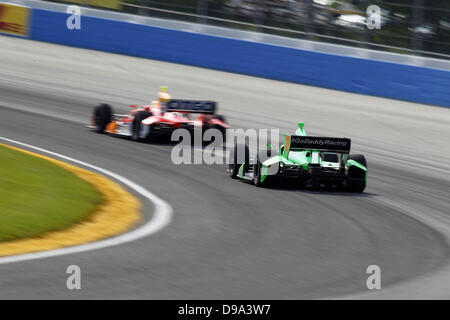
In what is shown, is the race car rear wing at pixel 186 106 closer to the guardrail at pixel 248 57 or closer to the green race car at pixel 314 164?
the green race car at pixel 314 164

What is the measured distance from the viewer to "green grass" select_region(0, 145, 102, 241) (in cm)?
823

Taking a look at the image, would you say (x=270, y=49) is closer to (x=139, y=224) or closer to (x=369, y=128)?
(x=369, y=128)

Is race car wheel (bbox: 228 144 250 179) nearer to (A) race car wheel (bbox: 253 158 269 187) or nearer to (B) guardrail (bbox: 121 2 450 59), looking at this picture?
(A) race car wheel (bbox: 253 158 269 187)

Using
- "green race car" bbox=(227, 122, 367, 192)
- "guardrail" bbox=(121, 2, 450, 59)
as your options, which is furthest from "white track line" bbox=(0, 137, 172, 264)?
"guardrail" bbox=(121, 2, 450, 59)

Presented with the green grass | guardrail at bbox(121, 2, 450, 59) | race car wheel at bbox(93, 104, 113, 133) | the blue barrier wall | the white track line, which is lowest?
the white track line

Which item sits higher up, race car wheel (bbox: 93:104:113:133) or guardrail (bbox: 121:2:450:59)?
guardrail (bbox: 121:2:450:59)

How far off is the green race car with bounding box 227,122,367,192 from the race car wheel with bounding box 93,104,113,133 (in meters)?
4.54

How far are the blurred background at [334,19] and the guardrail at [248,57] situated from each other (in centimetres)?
49

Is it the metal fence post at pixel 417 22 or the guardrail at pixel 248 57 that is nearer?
the guardrail at pixel 248 57

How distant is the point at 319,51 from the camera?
21.2 metres

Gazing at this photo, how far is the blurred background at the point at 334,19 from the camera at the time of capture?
19.6 m

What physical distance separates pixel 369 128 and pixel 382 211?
717 cm

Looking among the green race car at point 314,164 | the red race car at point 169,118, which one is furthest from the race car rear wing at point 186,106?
the green race car at point 314,164

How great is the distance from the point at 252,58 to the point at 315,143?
11166mm
